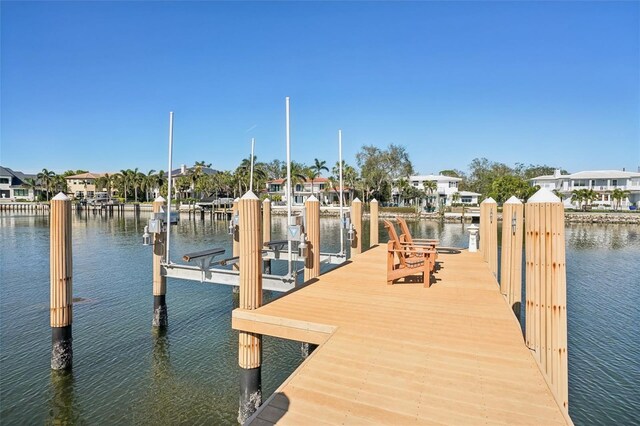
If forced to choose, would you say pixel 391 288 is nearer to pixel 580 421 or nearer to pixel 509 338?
pixel 509 338

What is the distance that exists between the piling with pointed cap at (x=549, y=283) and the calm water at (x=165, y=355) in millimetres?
4292

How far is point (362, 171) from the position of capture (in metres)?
84.4

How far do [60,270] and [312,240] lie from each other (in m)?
6.00

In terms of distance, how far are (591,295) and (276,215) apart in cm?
6140

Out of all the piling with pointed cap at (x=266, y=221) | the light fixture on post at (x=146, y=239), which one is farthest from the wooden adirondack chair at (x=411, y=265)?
the light fixture on post at (x=146, y=239)

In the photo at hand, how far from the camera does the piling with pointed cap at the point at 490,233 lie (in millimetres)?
13123

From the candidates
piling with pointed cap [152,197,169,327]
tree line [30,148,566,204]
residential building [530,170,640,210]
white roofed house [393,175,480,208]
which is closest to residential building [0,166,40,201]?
tree line [30,148,566,204]

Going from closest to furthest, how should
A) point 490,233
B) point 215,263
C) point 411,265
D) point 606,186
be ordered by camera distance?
point 411,265, point 215,263, point 490,233, point 606,186

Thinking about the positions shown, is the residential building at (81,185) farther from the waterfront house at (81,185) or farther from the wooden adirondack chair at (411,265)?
the wooden adirondack chair at (411,265)

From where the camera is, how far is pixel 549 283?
502 cm

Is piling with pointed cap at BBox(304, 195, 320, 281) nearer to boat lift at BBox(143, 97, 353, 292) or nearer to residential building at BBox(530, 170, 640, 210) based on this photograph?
boat lift at BBox(143, 97, 353, 292)

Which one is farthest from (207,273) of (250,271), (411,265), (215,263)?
(411,265)

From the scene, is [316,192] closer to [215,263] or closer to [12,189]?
[12,189]

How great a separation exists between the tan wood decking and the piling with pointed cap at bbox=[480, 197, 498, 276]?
14.4 feet
